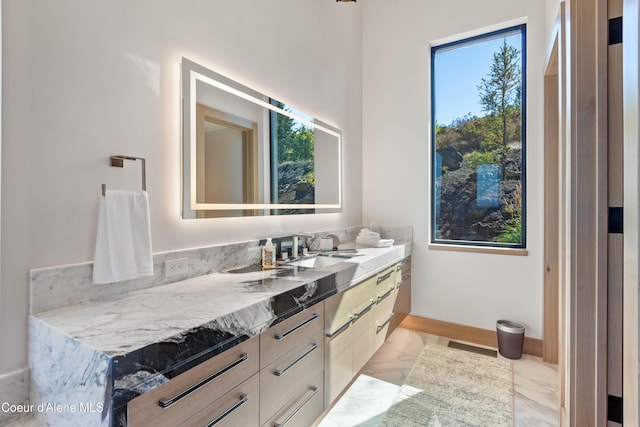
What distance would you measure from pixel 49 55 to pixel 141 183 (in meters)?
0.53

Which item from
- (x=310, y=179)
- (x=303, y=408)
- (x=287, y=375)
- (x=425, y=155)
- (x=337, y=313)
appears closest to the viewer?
(x=287, y=375)

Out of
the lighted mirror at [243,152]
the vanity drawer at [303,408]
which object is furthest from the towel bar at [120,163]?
the vanity drawer at [303,408]

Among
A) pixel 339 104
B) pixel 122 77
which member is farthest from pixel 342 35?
pixel 122 77

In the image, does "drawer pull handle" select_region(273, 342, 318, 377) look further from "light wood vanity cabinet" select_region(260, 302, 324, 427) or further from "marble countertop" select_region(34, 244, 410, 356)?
"marble countertop" select_region(34, 244, 410, 356)

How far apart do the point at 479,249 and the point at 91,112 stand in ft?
9.90

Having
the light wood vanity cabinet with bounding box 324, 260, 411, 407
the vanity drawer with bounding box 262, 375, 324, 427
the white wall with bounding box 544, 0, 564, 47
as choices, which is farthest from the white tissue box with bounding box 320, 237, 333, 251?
the white wall with bounding box 544, 0, 564, 47

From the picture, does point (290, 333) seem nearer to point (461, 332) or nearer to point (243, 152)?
point (243, 152)

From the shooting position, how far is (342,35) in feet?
10.1

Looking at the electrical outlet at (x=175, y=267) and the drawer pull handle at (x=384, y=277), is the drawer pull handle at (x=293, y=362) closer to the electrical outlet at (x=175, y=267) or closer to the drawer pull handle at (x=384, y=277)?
the electrical outlet at (x=175, y=267)

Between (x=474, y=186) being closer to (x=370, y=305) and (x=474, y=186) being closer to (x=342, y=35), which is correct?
(x=370, y=305)

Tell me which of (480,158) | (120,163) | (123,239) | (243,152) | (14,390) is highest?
(480,158)

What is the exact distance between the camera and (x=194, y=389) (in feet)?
3.05

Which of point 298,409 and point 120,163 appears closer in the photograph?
point 120,163

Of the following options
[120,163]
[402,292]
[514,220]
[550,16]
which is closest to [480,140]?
[514,220]
